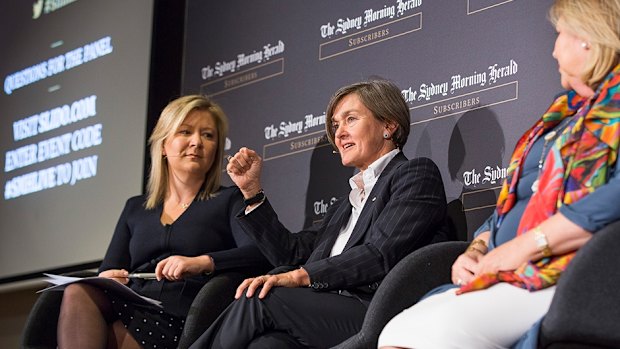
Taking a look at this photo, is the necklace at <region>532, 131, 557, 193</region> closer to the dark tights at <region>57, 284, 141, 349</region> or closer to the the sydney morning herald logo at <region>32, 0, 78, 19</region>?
the dark tights at <region>57, 284, 141, 349</region>

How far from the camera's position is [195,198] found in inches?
159

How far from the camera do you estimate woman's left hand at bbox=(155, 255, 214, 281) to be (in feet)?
11.5

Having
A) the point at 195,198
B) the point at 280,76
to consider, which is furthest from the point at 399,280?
the point at 280,76

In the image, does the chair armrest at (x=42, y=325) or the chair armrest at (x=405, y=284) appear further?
the chair armrest at (x=42, y=325)

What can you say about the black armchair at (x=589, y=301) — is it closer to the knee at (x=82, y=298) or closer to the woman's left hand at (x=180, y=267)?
the woman's left hand at (x=180, y=267)

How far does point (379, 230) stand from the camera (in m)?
3.15

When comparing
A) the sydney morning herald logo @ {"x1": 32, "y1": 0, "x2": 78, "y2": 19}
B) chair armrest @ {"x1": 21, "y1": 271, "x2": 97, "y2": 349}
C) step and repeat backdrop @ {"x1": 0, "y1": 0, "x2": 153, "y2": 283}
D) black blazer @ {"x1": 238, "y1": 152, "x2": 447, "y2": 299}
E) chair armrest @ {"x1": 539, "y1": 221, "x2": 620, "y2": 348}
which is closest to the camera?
chair armrest @ {"x1": 539, "y1": 221, "x2": 620, "y2": 348}

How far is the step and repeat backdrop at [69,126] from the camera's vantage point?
17.0ft

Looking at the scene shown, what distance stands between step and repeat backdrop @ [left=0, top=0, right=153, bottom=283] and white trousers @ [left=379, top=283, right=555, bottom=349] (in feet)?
9.60

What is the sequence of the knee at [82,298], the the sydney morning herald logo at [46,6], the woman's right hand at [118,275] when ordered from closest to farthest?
the knee at [82,298] → the woman's right hand at [118,275] → the the sydney morning herald logo at [46,6]

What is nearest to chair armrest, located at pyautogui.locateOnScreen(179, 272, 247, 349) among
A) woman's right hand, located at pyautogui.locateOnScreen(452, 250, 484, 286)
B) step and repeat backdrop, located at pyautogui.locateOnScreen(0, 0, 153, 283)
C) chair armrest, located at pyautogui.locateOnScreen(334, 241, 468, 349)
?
chair armrest, located at pyautogui.locateOnScreen(334, 241, 468, 349)

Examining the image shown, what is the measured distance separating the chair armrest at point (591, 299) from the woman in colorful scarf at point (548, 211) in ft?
0.44

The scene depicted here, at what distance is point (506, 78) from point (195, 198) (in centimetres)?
130

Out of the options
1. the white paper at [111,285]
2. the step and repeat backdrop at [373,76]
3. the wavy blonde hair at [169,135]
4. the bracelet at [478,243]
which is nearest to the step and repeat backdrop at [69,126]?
the step and repeat backdrop at [373,76]
